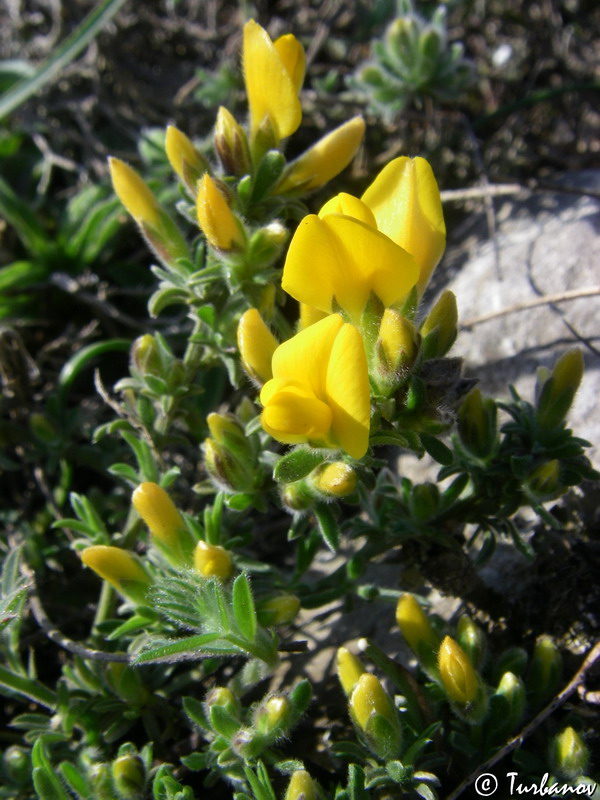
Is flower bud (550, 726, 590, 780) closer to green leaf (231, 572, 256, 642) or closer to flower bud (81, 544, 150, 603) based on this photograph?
green leaf (231, 572, 256, 642)

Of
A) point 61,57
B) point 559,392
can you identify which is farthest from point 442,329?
point 61,57

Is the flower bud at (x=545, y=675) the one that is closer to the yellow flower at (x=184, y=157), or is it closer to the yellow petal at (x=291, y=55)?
the yellow flower at (x=184, y=157)

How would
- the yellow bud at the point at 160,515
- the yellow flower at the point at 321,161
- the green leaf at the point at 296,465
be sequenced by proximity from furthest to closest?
the yellow flower at the point at 321,161 < the yellow bud at the point at 160,515 < the green leaf at the point at 296,465

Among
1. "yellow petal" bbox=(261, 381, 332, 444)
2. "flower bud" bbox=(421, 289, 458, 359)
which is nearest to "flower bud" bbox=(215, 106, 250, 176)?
"flower bud" bbox=(421, 289, 458, 359)

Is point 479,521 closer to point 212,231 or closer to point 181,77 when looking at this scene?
point 212,231

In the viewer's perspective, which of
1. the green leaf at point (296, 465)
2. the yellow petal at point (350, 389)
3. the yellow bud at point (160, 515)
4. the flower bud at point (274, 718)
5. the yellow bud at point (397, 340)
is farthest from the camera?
the yellow bud at point (160, 515)

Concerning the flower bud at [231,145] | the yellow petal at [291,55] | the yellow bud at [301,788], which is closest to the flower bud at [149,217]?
the flower bud at [231,145]
